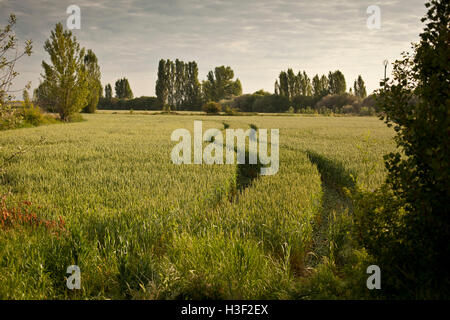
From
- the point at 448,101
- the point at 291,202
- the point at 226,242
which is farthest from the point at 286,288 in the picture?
the point at 291,202

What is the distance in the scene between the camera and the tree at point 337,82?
70.1 metres

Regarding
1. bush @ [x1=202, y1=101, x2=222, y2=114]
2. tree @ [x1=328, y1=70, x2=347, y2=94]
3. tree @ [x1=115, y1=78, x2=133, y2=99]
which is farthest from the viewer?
tree @ [x1=115, y1=78, x2=133, y2=99]

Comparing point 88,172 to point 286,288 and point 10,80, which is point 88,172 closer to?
point 10,80

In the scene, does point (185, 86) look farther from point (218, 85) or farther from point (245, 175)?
point (245, 175)

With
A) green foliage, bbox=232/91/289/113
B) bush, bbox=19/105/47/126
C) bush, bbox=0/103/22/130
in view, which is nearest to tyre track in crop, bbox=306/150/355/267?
bush, bbox=0/103/22/130

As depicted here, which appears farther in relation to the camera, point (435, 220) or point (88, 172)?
point (88, 172)

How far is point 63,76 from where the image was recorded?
2656 centimetres

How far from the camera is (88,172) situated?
270 inches

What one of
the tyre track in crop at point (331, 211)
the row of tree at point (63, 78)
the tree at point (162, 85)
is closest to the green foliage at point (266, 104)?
the tree at point (162, 85)

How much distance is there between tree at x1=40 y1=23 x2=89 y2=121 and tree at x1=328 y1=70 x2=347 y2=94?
60.8 metres

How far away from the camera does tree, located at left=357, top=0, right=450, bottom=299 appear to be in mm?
2059

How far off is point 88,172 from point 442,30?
7000mm

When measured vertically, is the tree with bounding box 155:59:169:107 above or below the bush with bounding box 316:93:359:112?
above

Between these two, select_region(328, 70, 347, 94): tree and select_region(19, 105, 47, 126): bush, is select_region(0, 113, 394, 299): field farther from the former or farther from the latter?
select_region(328, 70, 347, 94): tree
